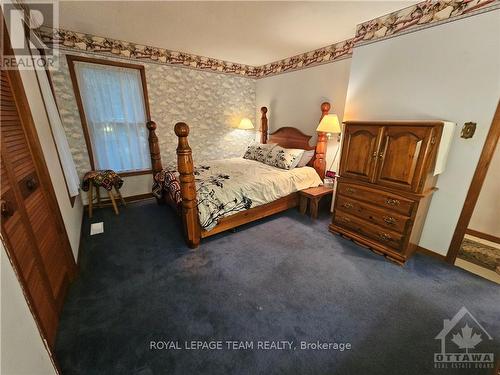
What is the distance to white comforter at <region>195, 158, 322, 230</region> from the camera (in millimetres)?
2246

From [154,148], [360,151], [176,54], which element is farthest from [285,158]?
[176,54]

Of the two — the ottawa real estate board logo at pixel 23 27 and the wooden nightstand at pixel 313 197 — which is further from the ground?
the ottawa real estate board logo at pixel 23 27

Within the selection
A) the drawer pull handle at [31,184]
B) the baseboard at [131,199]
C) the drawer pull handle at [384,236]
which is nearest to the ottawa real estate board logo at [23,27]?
the drawer pull handle at [31,184]

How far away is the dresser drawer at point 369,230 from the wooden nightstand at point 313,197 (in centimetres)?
39

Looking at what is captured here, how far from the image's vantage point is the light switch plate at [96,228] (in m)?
2.57

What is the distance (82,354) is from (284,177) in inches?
97.0

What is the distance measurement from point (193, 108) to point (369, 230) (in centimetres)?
339

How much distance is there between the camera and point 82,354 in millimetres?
1236

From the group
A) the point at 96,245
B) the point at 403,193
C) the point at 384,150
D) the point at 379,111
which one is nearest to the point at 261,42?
the point at 379,111

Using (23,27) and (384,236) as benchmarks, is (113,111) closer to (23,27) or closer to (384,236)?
(23,27)

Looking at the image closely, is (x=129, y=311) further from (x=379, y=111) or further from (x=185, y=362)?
(x=379, y=111)

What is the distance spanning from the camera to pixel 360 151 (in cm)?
217

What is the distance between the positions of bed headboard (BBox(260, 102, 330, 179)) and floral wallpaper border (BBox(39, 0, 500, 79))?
0.77 m

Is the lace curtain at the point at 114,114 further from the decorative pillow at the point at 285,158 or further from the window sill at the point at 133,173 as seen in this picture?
the decorative pillow at the point at 285,158
